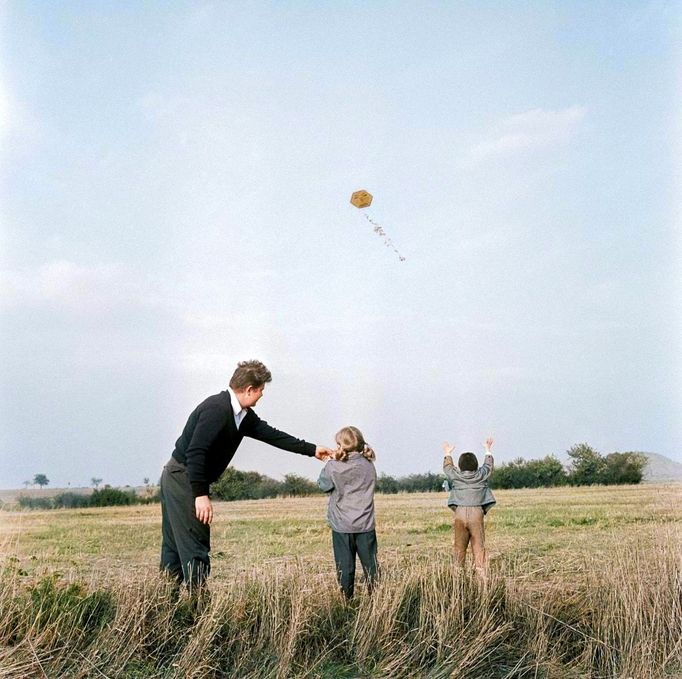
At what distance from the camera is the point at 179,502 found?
20.2 feet

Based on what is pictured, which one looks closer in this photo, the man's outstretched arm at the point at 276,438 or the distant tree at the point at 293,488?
the man's outstretched arm at the point at 276,438

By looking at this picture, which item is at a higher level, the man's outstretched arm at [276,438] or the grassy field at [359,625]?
the man's outstretched arm at [276,438]

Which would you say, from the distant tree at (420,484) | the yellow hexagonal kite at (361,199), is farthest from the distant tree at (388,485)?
the yellow hexagonal kite at (361,199)

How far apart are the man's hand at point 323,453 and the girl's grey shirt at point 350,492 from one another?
0.26ft

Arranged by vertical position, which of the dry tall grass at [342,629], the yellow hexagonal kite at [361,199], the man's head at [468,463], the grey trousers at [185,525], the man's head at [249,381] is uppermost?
the yellow hexagonal kite at [361,199]

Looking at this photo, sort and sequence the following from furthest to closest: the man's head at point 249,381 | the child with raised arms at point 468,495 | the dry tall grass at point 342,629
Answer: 1. the child with raised arms at point 468,495
2. the man's head at point 249,381
3. the dry tall grass at point 342,629

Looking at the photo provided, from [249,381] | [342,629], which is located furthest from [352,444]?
[342,629]

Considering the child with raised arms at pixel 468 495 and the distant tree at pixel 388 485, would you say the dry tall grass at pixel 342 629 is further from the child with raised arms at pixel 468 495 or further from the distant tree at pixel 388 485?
the distant tree at pixel 388 485

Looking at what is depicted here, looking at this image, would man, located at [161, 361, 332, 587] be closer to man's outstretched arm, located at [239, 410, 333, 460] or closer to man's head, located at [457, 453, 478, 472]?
man's outstretched arm, located at [239, 410, 333, 460]

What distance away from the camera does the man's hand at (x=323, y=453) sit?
24.0ft

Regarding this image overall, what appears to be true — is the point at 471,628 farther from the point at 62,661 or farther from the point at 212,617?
the point at 62,661

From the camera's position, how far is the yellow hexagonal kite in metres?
11.2

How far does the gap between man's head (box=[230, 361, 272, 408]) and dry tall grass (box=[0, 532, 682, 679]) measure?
143 centimetres

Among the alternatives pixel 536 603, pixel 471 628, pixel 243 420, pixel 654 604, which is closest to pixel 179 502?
pixel 243 420
